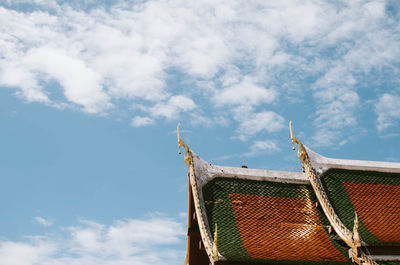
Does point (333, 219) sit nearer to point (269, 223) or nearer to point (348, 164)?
point (269, 223)

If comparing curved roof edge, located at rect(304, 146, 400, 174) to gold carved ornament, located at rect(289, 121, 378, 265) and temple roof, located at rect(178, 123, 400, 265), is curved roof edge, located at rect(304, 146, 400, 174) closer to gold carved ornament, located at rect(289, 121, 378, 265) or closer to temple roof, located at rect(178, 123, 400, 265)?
temple roof, located at rect(178, 123, 400, 265)

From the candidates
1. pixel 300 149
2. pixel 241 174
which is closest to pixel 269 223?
pixel 241 174

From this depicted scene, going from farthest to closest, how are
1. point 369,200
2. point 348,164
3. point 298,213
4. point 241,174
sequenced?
point 348,164 → point 241,174 → point 369,200 → point 298,213

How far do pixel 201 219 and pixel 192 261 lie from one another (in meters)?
2.35

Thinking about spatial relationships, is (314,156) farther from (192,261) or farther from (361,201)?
(192,261)

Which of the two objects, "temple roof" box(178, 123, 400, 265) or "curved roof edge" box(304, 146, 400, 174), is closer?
"temple roof" box(178, 123, 400, 265)

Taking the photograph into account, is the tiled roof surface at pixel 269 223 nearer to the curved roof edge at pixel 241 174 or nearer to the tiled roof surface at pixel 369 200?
the curved roof edge at pixel 241 174

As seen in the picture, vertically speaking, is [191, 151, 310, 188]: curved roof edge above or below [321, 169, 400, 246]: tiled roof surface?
above

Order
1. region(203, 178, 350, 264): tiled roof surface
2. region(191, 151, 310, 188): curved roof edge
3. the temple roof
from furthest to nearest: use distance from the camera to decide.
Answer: region(191, 151, 310, 188): curved roof edge, the temple roof, region(203, 178, 350, 264): tiled roof surface

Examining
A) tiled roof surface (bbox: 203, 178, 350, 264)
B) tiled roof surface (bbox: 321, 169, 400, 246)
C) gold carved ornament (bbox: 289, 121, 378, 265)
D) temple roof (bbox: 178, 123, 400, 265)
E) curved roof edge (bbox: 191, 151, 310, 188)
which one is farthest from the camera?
curved roof edge (bbox: 191, 151, 310, 188)

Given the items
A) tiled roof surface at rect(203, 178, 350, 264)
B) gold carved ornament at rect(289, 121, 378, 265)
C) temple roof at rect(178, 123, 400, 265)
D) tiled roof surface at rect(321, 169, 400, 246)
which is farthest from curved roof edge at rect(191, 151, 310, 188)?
tiled roof surface at rect(321, 169, 400, 246)

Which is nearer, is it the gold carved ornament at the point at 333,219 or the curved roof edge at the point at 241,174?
the gold carved ornament at the point at 333,219

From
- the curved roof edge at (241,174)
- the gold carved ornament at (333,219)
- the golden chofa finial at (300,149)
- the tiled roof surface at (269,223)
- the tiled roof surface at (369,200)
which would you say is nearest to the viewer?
the gold carved ornament at (333,219)

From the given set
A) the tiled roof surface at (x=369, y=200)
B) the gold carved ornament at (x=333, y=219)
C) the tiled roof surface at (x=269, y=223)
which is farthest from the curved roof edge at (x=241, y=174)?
the tiled roof surface at (x=369, y=200)
